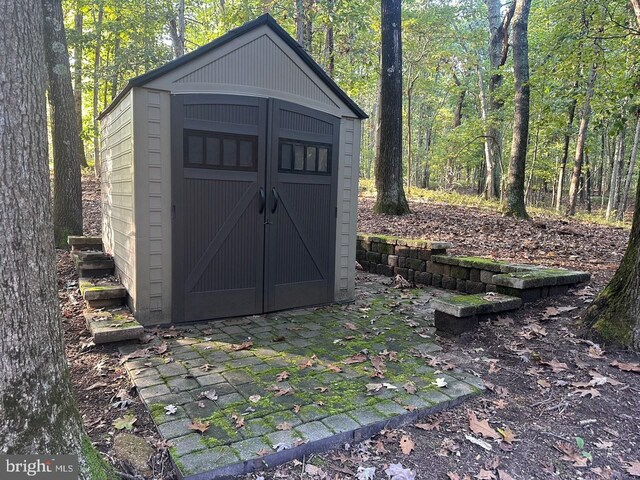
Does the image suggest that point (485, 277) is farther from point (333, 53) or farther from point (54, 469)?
point (333, 53)

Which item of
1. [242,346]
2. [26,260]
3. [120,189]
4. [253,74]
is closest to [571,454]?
[242,346]

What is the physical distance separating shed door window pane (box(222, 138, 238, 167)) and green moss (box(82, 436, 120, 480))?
2.90 meters

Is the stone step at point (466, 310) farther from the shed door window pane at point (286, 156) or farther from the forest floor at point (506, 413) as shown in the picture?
the shed door window pane at point (286, 156)

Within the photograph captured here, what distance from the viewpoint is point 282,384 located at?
2924 mm

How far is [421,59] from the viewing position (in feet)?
53.7

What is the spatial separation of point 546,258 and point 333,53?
315 inches

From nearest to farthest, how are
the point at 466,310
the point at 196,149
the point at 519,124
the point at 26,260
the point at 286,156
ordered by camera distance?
the point at 26,260 → the point at 466,310 → the point at 196,149 → the point at 286,156 → the point at 519,124

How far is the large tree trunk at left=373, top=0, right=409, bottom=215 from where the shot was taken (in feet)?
28.4

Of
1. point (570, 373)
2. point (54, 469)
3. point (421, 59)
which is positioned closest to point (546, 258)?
point (570, 373)

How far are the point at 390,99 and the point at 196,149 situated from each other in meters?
5.80

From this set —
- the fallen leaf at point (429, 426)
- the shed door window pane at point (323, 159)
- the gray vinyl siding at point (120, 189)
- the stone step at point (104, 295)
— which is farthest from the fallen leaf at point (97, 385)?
the shed door window pane at point (323, 159)

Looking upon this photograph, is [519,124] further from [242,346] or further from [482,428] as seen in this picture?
[482,428]

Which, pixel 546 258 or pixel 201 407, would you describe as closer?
pixel 201 407

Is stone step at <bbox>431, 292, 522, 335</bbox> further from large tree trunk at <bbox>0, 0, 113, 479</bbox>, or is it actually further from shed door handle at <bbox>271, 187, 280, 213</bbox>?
large tree trunk at <bbox>0, 0, 113, 479</bbox>
